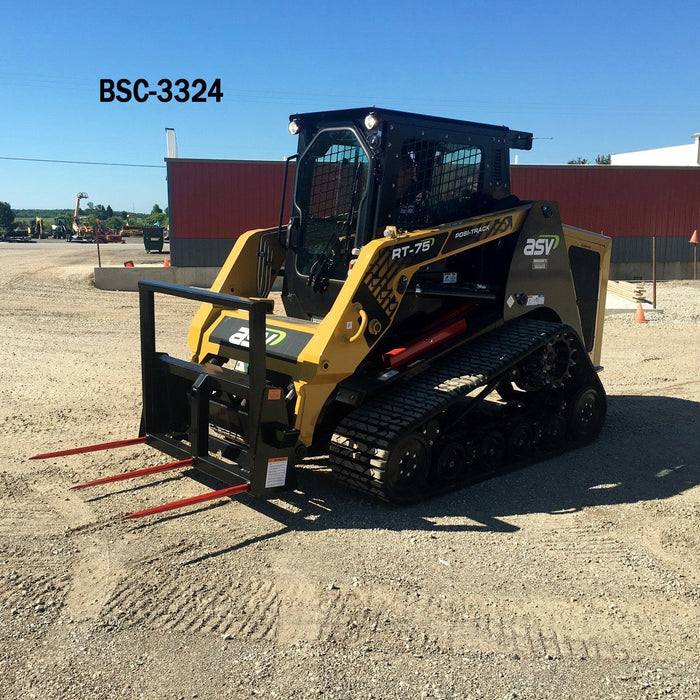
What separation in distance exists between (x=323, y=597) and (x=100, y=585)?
4.04ft

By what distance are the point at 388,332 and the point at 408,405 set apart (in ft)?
2.33

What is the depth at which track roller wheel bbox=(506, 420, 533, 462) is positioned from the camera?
19.6 feet

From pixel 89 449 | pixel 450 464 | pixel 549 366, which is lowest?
pixel 450 464

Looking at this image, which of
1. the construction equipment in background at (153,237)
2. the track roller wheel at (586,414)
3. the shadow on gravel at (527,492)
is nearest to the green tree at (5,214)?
the construction equipment in background at (153,237)

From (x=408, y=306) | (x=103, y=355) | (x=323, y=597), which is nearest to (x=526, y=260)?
(x=408, y=306)

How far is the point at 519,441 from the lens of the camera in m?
6.07

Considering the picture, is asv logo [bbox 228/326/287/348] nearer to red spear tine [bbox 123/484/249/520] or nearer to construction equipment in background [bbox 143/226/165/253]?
red spear tine [bbox 123/484/249/520]

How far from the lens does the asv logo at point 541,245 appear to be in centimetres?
629

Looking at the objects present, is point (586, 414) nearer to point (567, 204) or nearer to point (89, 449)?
point (89, 449)

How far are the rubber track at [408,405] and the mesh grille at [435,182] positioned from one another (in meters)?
1.14

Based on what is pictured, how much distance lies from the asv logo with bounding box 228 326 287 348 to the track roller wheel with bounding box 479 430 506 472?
5.88 feet

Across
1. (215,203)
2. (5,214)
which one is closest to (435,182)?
(215,203)

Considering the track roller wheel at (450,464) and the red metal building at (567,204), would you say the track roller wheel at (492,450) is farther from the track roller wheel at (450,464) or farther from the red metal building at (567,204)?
the red metal building at (567,204)

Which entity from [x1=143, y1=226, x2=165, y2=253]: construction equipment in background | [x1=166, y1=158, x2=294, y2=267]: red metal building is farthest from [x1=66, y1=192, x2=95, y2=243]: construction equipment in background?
[x1=166, y1=158, x2=294, y2=267]: red metal building
